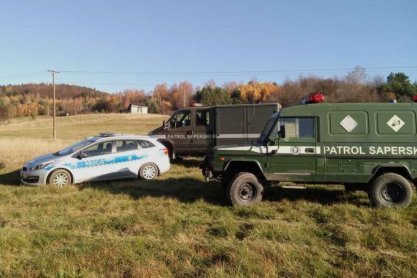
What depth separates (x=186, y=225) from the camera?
7027mm

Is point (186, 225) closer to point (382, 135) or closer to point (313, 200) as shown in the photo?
point (313, 200)

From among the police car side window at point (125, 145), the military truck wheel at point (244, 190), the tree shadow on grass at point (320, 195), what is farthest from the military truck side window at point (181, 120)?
the military truck wheel at point (244, 190)

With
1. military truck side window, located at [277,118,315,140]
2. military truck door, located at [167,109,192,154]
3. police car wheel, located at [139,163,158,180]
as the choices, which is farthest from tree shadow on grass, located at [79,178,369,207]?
military truck door, located at [167,109,192,154]

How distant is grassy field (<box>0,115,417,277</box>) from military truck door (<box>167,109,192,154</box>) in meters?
5.16

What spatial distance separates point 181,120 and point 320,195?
7.24 metres

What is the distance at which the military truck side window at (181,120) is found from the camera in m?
15.6

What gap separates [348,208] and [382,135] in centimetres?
164

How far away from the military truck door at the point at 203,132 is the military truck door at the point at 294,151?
6.75m

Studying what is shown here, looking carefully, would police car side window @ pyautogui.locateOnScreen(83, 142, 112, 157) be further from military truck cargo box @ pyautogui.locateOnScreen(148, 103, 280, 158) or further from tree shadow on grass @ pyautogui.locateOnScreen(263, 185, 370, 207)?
tree shadow on grass @ pyautogui.locateOnScreen(263, 185, 370, 207)

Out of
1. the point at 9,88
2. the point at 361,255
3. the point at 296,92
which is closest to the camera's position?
the point at 361,255

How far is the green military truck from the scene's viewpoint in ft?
26.9

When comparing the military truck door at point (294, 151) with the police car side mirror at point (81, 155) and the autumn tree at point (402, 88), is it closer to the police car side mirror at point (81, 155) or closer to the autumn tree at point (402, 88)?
the police car side mirror at point (81, 155)

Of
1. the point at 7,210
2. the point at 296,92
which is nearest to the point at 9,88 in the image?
the point at 296,92

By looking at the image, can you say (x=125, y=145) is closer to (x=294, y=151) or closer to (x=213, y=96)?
(x=294, y=151)
